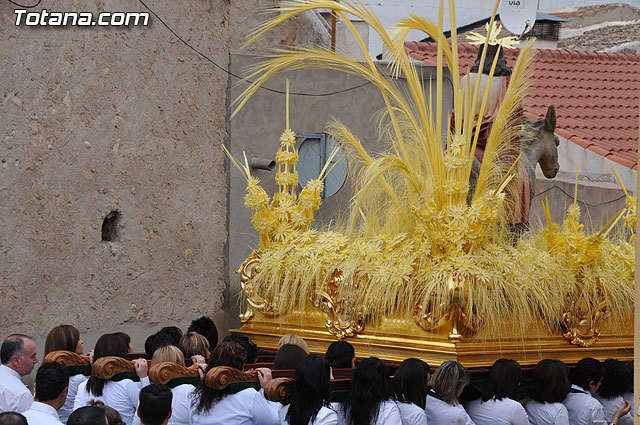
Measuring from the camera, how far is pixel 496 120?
7.05m

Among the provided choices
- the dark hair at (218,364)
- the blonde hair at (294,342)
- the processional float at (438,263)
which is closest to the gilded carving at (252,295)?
the processional float at (438,263)

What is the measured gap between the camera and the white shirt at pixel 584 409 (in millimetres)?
6109

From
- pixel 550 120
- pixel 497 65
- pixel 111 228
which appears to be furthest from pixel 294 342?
pixel 111 228

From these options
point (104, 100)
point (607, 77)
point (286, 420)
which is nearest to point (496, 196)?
point (286, 420)

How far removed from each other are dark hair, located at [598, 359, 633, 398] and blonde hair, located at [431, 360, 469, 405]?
129cm

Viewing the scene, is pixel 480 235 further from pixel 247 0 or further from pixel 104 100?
pixel 247 0

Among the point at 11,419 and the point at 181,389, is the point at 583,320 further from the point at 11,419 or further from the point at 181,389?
the point at 11,419

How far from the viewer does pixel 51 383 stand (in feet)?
17.2

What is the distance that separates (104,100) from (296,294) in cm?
305

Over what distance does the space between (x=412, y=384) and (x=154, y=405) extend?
1.56 meters

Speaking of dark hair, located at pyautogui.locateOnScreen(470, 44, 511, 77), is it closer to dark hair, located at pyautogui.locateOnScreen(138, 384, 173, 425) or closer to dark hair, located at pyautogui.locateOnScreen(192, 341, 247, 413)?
dark hair, located at pyautogui.locateOnScreen(192, 341, 247, 413)

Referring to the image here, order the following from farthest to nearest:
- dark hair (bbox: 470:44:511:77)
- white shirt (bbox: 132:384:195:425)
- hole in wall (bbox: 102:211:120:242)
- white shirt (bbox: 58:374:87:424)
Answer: hole in wall (bbox: 102:211:120:242) → dark hair (bbox: 470:44:511:77) → white shirt (bbox: 58:374:87:424) → white shirt (bbox: 132:384:195:425)

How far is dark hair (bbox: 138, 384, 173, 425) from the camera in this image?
4.63 metres

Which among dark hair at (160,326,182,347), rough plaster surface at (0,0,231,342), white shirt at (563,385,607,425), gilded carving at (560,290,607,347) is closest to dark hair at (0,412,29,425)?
dark hair at (160,326,182,347)
